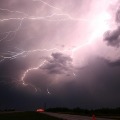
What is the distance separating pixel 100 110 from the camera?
6131 cm

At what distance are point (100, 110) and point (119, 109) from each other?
25.0ft

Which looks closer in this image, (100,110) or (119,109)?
(119,109)

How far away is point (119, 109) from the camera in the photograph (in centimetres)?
5434
